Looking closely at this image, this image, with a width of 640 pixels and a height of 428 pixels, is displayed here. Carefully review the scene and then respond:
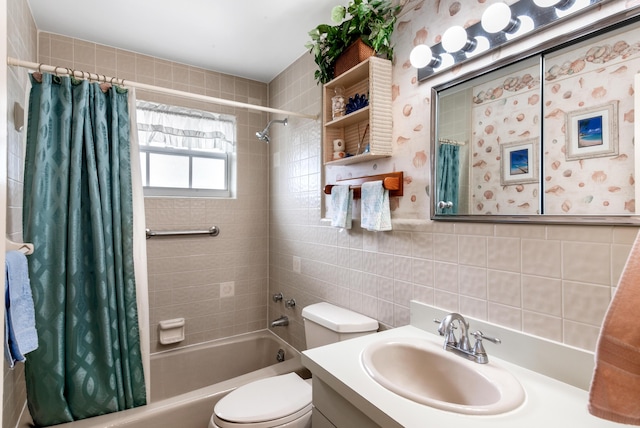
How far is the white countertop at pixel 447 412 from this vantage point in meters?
0.75

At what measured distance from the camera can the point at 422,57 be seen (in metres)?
1.31

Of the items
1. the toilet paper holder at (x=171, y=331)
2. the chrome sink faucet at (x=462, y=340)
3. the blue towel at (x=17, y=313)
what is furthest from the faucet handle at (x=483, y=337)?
the toilet paper holder at (x=171, y=331)

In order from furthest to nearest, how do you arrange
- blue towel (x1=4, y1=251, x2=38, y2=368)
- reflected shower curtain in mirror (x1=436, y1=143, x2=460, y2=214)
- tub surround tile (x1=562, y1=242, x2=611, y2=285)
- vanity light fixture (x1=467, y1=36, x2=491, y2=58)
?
reflected shower curtain in mirror (x1=436, y1=143, x2=460, y2=214), vanity light fixture (x1=467, y1=36, x2=491, y2=58), blue towel (x1=4, y1=251, x2=38, y2=368), tub surround tile (x1=562, y1=242, x2=611, y2=285)

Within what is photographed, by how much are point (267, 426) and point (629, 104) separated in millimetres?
1551

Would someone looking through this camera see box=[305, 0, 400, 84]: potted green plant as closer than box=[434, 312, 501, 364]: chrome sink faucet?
No

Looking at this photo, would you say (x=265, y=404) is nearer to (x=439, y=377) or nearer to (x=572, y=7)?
(x=439, y=377)

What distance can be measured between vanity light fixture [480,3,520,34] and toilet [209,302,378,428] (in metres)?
1.26

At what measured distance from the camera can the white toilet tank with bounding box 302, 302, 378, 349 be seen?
4.93 feet

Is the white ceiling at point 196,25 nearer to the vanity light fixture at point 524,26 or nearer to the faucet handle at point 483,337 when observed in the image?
the vanity light fixture at point 524,26

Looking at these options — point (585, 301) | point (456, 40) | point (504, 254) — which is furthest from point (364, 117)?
point (585, 301)

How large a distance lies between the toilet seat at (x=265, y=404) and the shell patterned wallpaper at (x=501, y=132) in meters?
1.07

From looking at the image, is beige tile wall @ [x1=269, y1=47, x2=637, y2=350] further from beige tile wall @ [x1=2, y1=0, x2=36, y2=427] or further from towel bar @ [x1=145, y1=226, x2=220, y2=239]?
beige tile wall @ [x1=2, y1=0, x2=36, y2=427]

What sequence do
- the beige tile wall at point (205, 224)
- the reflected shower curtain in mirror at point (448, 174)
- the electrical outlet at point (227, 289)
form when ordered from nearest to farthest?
the reflected shower curtain in mirror at point (448, 174) < the beige tile wall at point (205, 224) < the electrical outlet at point (227, 289)

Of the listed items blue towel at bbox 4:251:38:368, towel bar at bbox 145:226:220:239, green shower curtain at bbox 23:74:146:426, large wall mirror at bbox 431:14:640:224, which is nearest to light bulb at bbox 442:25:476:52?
large wall mirror at bbox 431:14:640:224
